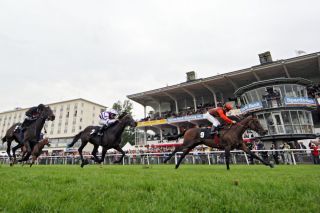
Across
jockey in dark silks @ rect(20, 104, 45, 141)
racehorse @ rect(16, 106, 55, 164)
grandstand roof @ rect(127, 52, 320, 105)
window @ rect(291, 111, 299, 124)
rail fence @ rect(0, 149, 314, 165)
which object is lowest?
rail fence @ rect(0, 149, 314, 165)

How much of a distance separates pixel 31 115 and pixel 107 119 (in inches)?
134

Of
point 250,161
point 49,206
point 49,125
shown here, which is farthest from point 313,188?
point 49,125

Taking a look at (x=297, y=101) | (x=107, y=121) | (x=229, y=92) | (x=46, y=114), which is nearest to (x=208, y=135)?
(x=107, y=121)

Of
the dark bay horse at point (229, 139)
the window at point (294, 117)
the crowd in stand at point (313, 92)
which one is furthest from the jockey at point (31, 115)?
the crowd in stand at point (313, 92)

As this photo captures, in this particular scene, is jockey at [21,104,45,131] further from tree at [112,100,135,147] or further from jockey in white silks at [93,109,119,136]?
tree at [112,100,135,147]

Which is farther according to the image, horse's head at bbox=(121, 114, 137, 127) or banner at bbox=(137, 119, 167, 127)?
banner at bbox=(137, 119, 167, 127)

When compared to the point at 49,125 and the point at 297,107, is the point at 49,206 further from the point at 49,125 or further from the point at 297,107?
the point at 49,125

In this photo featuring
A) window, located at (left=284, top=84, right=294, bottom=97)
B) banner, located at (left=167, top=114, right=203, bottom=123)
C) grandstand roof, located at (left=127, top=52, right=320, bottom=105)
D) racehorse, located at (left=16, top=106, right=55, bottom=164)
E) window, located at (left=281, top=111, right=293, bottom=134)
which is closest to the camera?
racehorse, located at (left=16, top=106, right=55, bottom=164)

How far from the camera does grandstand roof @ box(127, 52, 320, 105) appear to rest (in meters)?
29.7

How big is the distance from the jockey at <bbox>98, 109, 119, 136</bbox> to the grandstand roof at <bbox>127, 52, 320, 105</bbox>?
1002 inches

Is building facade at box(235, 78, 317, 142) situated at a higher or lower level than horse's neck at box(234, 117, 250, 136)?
higher

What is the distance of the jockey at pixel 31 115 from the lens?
33.2 ft

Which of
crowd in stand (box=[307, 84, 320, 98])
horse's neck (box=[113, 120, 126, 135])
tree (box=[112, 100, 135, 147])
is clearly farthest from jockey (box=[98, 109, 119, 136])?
tree (box=[112, 100, 135, 147])

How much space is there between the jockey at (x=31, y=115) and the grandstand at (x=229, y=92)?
1233cm
